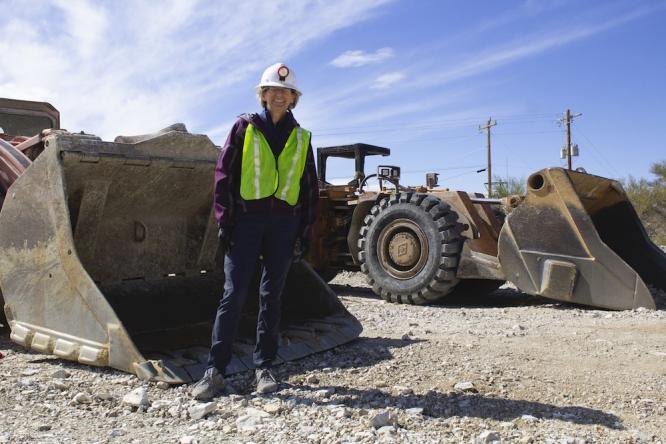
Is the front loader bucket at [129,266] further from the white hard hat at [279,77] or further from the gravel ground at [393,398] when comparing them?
the white hard hat at [279,77]

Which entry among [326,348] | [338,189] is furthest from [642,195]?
[326,348]

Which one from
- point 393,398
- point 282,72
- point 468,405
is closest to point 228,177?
point 282,72

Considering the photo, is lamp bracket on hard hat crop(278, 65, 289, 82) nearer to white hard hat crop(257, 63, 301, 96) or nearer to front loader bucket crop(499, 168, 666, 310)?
white hard hat crop(257, 63, 301, 96)

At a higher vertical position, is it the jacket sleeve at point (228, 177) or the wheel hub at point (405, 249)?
the jacket sleeve at point (228, 177)

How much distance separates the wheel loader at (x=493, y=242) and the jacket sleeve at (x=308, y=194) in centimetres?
305

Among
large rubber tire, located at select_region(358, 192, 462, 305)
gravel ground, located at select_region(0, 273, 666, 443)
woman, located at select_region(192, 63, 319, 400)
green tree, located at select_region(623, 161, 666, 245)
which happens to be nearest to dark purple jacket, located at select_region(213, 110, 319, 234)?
woman, located at select_region(192, 63, 319, 400)

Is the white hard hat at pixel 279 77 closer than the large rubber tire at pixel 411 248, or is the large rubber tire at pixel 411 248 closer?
the white hard hat at pixel 279 77

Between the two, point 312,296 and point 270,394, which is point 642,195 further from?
point 270,394

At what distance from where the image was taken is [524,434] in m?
2.88

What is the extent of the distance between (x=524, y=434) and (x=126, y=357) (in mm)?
1988

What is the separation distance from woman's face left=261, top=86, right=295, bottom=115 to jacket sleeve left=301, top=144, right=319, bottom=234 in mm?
310

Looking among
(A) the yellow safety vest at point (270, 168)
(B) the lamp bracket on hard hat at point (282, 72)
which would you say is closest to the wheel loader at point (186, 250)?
(A) the yellow safety vest at point (270, 168)

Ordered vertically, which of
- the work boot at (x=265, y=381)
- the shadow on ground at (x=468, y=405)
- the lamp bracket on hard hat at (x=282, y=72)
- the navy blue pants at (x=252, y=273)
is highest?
the lamp bracket on hard hat at (x=282, y=72)

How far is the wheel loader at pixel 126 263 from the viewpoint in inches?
147
